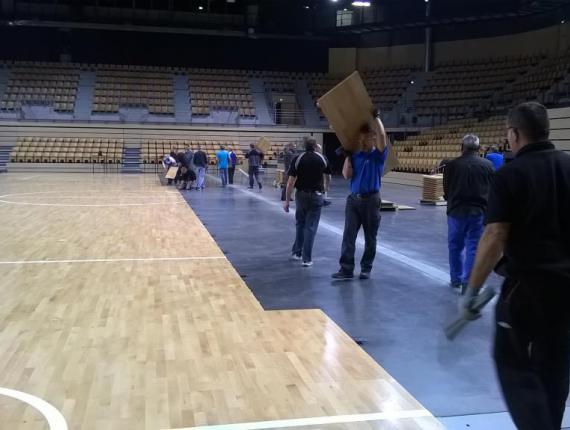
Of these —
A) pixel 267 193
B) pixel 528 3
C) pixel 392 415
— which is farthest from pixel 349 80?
pixel 528 3

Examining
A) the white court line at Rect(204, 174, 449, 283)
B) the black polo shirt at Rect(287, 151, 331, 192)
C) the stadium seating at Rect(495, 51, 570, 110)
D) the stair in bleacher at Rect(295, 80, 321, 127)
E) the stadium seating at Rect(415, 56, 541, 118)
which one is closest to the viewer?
the white court line at Rect(204, 174, 449, 283)

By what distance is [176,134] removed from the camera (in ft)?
104

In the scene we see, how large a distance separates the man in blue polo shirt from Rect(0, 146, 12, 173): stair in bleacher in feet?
82.8

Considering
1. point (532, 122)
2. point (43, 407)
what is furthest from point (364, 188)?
point (43, 407)

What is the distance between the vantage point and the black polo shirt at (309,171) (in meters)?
7.45

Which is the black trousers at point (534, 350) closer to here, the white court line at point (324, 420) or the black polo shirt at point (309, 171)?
the white court line at point (324, 420)

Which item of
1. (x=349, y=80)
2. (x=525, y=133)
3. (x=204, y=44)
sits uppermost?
(x=204, y=44)

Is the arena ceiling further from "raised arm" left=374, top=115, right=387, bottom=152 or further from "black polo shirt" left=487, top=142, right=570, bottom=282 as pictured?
"black polo shirt" left=487, top=142, right=570, bottom=282

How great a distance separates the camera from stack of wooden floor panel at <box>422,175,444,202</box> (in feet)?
51.3

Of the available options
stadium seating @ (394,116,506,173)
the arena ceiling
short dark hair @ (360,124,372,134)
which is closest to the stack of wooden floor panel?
stadium seating @ (394,116,506,173)

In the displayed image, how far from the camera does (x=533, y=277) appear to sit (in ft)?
8.04

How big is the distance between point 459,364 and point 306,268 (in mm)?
3345

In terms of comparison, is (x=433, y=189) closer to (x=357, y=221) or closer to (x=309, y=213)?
(x=309, y=213)

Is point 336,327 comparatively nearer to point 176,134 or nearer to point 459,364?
point 459,364
